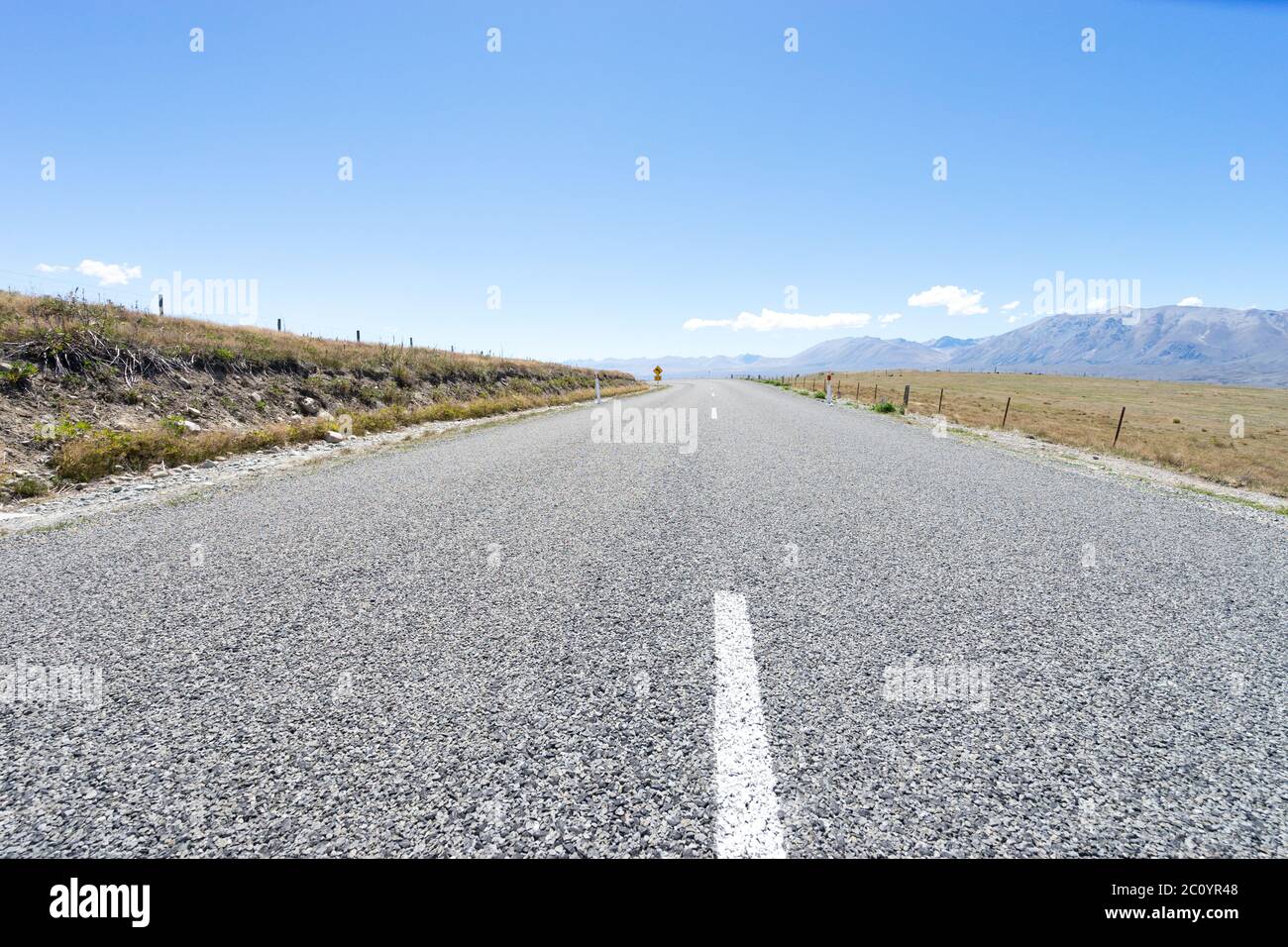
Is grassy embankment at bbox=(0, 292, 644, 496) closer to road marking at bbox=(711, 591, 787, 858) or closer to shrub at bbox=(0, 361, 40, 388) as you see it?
shrub at bbox=(0, 361, 40, 388)

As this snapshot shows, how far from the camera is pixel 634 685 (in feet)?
9.37

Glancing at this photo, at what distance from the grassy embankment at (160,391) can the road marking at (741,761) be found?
31.2 feet

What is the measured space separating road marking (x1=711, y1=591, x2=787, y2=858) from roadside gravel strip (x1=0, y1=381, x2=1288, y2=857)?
21mm

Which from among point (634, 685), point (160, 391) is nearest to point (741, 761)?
point (634, 685)

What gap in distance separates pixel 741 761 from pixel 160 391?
54.6 feet

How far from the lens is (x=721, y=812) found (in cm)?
204

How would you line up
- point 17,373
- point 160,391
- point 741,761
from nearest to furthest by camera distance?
point 741,761, point 17,373, point 160,391

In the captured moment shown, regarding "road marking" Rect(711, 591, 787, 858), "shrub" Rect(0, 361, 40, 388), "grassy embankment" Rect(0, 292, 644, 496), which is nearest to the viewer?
"road marking" Rect(711, 591, 787, 858)

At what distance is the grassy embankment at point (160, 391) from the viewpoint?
30.1 ft

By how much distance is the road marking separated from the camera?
193cm

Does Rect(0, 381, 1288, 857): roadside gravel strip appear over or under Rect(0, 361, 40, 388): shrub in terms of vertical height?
under

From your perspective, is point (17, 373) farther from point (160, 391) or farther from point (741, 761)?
point (741, 761)

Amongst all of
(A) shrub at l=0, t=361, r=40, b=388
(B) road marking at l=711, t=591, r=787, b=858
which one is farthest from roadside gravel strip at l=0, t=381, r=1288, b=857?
(A) shrub at l=0, t=361, r=40, b=388
